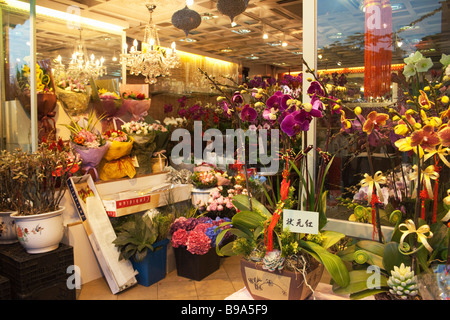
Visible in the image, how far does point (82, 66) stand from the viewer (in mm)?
3941

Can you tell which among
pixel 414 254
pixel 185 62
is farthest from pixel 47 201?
pixel 185 62

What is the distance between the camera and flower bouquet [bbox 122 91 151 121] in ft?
12.3

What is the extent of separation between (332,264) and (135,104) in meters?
2.91

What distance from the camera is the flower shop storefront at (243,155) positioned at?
1.35m

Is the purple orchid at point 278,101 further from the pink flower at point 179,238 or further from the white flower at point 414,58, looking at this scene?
the pink flower at point 179,238

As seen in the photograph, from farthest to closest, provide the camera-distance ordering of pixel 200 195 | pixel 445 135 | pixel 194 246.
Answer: pixel 200 195 → pixel 194 246 → pixel 445 135

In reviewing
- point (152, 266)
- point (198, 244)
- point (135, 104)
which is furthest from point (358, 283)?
point (135, 104)

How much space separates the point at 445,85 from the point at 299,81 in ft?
6.90

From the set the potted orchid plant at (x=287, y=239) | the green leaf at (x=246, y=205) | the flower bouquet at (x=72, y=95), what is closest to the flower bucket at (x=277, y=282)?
the potted orchid plant at (x=287, y=239)

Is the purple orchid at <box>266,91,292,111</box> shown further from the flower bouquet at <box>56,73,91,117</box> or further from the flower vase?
the flower bouquet at <box>56,73,91,117</box>

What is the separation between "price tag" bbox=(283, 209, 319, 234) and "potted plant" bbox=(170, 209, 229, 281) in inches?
69.6

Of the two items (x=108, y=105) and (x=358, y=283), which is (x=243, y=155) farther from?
(x=108, y=105)

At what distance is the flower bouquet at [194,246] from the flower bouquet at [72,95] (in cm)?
132

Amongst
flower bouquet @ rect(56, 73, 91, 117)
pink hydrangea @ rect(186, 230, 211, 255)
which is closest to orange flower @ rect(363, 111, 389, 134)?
pink hydrangea @ rect(186, 230, 211, 255)
